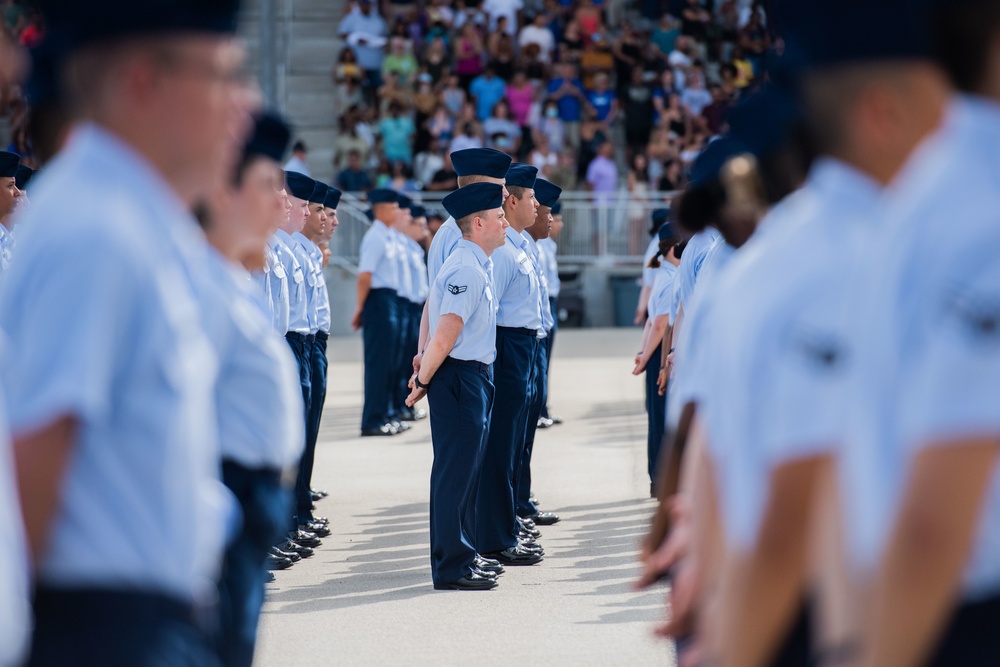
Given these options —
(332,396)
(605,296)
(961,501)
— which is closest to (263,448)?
(961,501)

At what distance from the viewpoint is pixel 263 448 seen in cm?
293

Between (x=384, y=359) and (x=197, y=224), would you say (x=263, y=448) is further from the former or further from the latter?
(x=384, y=359)

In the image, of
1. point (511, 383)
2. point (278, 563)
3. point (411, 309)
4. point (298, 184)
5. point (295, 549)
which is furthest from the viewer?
point (411, 309)

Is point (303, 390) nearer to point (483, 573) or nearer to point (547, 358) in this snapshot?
point (483, 573)

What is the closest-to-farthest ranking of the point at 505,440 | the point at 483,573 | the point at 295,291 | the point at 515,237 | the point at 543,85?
the point at 483,573 → the point at 505,440 → the point at 295,291 → the point at 515,237 → the point at 543,85

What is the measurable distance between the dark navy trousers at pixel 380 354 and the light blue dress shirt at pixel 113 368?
10.4 meters

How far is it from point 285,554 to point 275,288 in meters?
1.43

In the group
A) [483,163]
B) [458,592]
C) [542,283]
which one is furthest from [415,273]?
[458,592]

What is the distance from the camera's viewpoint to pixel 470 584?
686 cm

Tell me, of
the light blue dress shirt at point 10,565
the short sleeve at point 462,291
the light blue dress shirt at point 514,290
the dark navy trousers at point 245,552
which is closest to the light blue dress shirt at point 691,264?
the light blue dress shirt at point 514,290

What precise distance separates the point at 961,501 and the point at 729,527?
0.50 m

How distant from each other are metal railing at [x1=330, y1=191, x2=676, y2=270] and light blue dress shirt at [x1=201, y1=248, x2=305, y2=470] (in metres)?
17.7

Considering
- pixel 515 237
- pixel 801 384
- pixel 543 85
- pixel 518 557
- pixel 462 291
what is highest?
pixel 543 85

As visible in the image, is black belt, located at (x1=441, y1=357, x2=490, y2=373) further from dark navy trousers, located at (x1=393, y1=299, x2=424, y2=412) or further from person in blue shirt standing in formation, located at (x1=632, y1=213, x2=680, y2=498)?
dark navy trousers, located at (x1=393, y1=299, x2=424, y2=412)
